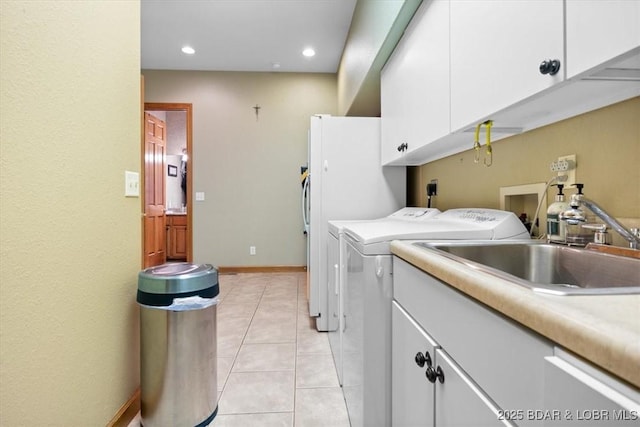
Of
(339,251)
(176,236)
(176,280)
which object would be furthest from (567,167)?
(176,236)

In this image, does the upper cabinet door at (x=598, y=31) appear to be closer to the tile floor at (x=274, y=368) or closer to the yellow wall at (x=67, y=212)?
the yellow wall at (x=67, y=212)

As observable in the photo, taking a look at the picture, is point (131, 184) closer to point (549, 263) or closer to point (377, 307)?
point (377, 307)

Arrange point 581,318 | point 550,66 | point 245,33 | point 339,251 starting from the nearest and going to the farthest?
1. point 581,318
2. point 550,66
3. point 339,251
4. point 245,33

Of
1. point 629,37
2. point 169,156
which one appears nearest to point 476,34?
point 629,37

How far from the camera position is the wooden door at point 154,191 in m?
4.51

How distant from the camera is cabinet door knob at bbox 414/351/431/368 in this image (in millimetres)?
834

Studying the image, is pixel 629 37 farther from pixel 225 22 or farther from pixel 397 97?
pixel 225 22

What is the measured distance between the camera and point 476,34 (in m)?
1.10

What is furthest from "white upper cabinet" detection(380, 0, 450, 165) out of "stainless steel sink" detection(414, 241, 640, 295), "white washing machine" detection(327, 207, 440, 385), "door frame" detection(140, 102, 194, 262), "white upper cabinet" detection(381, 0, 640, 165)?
"door frame" detection(140, 102, 194, 262)

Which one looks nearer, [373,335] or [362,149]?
[373,335]

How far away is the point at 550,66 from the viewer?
78 cm

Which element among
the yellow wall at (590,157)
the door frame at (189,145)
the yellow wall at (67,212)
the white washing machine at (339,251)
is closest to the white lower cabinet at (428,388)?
the white washing machine at (339,251)

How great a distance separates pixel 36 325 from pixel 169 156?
6.27 m

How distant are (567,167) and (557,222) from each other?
0.20m
